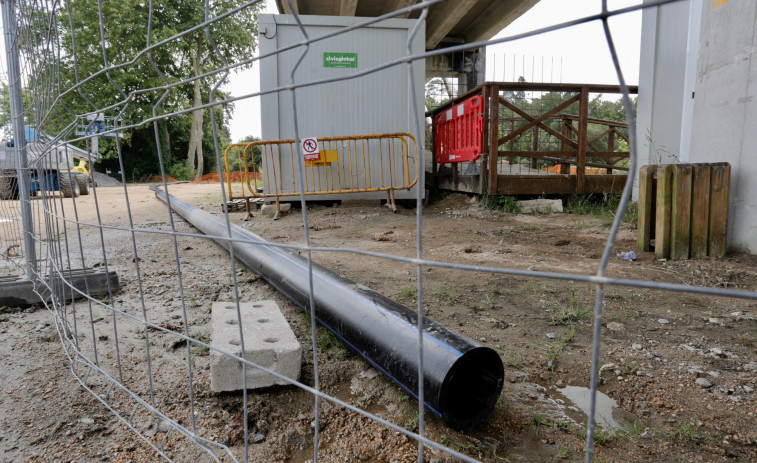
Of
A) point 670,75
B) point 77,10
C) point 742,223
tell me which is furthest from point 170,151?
point 742,223

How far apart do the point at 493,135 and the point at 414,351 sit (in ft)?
16.5

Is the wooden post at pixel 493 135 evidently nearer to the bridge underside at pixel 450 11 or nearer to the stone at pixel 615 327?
the bridge underside at pixel 450 11

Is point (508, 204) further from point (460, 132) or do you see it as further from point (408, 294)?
point (408, 294)

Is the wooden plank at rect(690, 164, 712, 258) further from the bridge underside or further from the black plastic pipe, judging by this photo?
the bridge underside

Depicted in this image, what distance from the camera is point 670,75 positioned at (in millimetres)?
5559

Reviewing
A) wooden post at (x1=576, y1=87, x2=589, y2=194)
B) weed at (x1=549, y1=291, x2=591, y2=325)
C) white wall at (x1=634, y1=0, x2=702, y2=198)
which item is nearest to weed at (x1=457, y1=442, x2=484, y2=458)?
weed at (x1=549, y1=291, x2=591, y2=325)

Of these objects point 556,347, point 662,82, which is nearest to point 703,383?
point 556,347

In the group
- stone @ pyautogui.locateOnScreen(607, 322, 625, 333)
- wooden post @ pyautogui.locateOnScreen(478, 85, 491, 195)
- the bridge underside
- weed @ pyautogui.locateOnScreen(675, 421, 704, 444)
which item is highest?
the bridge underside

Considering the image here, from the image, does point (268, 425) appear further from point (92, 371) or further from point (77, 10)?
point (77, 10)

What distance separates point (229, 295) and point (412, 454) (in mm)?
1895

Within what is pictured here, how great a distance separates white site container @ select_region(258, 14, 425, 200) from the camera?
6910 mm

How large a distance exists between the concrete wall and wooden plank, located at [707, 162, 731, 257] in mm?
100

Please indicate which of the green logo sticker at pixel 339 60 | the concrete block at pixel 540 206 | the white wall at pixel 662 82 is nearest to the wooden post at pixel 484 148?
the concrete block at pixel 540 206

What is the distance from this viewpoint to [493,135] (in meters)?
6.07
